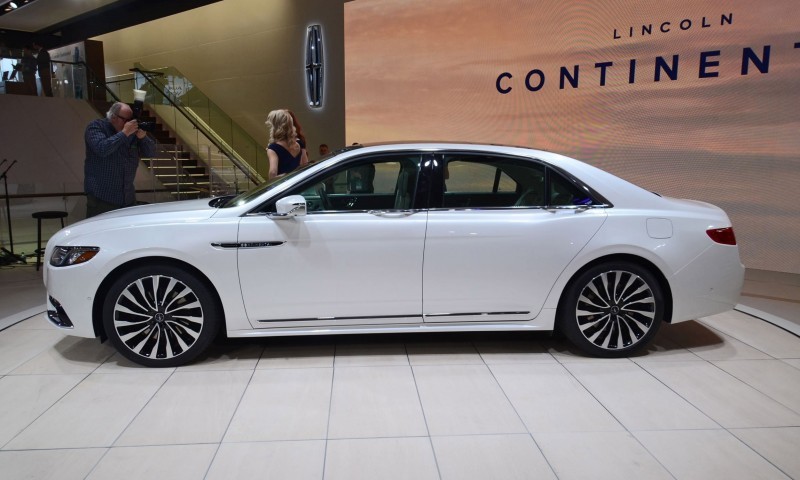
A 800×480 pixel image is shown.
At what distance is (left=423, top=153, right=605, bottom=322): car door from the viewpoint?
330 cm

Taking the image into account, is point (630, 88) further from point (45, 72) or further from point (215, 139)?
point (45, 72)

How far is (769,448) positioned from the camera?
249cm

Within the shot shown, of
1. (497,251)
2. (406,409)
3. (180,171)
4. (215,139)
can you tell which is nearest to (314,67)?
(215,139)

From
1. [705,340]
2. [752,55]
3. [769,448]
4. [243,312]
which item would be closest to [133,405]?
[243,312]

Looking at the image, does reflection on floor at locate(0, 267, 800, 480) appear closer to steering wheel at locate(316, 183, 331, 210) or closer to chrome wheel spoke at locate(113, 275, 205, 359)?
chrome wheel spoke at locate(113, 275, 205, 359)

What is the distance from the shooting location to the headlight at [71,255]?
3199mm

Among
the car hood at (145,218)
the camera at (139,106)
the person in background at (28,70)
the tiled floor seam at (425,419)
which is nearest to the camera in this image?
the tiled floor seam at (425,419)

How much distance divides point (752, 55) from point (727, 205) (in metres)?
1.48

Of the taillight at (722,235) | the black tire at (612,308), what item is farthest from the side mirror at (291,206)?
the taillight at (722,235)

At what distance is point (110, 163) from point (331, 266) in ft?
7.52

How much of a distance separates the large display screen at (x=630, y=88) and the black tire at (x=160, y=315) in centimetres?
457

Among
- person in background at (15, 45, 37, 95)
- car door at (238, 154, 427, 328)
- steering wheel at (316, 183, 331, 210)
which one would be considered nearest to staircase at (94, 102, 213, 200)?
person in background at (15, 45, 37, 95)

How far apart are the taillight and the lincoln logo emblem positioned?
25.8 feet

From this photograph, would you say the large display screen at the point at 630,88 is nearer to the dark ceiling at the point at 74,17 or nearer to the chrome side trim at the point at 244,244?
the chrome side trim at the point at 244,244
